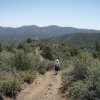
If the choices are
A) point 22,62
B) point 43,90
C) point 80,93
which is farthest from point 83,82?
point 22,62

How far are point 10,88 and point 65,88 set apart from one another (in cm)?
325

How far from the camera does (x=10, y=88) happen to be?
42.4 ft

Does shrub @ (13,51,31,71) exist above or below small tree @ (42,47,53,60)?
above

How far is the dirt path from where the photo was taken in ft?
43.0

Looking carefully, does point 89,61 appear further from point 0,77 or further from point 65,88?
point 0,77

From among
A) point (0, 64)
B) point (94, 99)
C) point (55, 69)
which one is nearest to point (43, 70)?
point (55, 69)

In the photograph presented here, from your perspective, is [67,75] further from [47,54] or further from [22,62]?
[47,54]

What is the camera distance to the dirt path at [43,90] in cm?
1312

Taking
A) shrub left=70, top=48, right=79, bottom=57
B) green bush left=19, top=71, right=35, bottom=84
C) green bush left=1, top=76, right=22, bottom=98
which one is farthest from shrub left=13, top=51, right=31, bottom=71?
shrub left=70, top=48, right=79, bottom=57

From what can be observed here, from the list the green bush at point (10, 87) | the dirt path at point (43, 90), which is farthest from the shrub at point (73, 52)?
the green bush at point (10, 87)

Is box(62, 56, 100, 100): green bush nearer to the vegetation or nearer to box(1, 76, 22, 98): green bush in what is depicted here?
the vegetation

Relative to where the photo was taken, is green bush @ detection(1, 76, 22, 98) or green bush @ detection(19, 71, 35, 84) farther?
green bush @ detection(19, 71, 35, 84)

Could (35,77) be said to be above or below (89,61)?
below

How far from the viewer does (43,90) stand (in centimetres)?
1448
